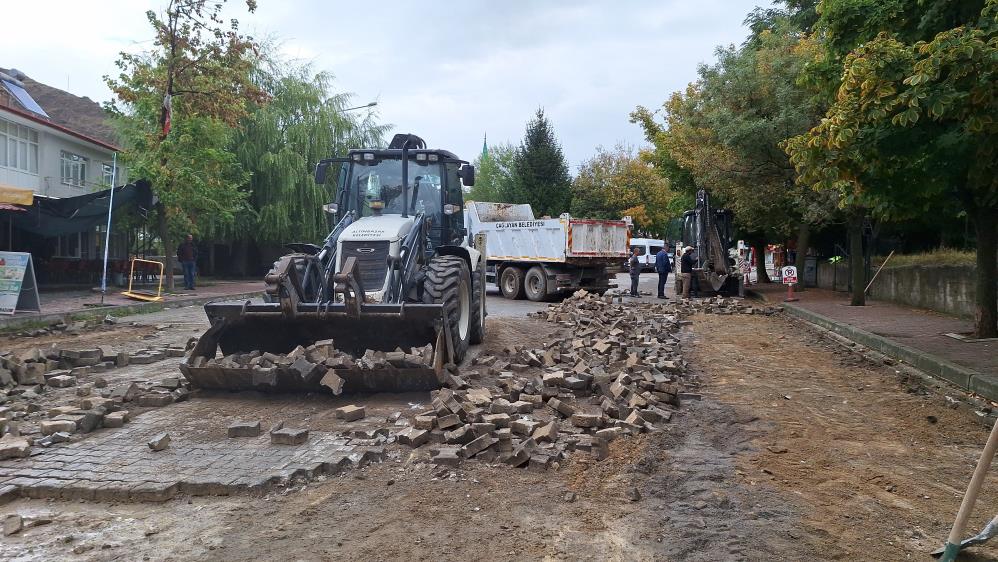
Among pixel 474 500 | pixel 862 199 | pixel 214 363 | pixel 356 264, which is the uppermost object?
pixel 862 199

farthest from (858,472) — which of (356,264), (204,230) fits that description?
(204,230)

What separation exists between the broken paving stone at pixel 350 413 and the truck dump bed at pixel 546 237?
15346mm

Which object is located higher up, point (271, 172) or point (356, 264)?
point (271, 172)

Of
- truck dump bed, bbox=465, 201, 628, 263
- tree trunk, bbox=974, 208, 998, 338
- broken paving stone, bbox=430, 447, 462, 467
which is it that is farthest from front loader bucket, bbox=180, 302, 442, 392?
truck dump bed, bbox=465, 201, 628, 263

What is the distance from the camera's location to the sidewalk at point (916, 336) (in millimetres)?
8602

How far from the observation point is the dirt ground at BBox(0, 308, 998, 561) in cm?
394

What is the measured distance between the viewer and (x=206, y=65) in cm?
2066

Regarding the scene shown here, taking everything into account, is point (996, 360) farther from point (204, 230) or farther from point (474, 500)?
point (204, 230)

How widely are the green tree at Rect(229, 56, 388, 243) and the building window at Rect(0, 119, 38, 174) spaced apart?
6.55 metres

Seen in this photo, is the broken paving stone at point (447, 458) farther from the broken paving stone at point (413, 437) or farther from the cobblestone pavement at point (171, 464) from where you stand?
the cobblestone pavement at point (171, 464)

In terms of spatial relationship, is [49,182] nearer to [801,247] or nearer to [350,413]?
[350,413]

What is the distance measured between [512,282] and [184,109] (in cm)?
1114

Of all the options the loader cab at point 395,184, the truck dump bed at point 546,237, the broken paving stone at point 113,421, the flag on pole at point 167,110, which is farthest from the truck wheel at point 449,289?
the flag on pole at point 167,110

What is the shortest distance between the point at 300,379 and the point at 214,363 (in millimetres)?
894
